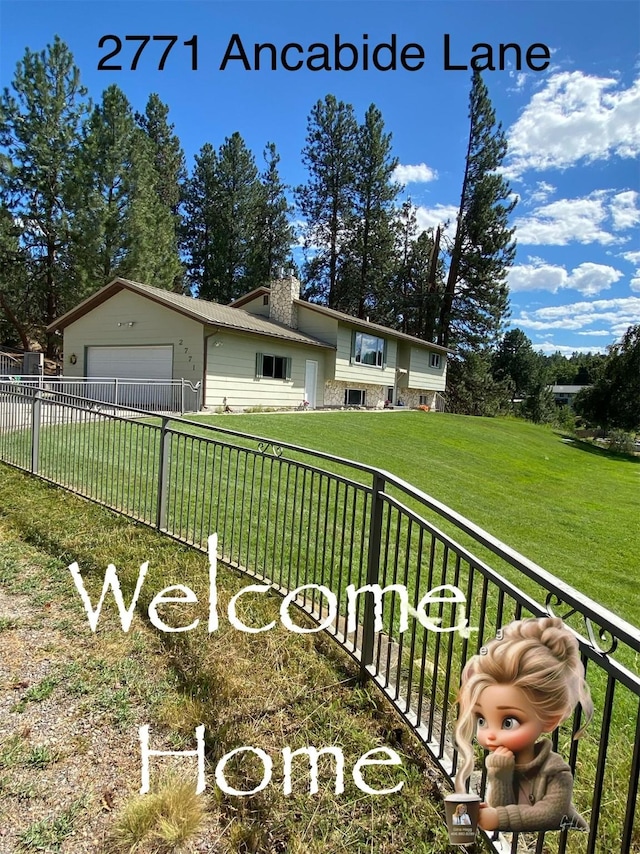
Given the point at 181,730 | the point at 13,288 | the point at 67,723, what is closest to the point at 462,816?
the point at 181,730

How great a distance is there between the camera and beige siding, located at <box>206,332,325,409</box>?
1697 cm

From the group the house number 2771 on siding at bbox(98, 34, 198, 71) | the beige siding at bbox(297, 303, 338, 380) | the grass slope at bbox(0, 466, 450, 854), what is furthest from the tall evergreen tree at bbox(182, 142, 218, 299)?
the grass slope at bbox(0, 466, 450, 854)

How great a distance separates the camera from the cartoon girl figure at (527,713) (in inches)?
49.9

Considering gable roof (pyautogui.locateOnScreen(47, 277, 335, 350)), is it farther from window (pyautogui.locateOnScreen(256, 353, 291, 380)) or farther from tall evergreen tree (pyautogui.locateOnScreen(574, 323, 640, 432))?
tall evergreen tree (pyautogui.locateOnScreen(574, 323, 640, 432))

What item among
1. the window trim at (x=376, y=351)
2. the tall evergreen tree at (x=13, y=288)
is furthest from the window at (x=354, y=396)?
the tall evergreen tree at (x=13, y=288)

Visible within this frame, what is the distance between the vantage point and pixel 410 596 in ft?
15.4

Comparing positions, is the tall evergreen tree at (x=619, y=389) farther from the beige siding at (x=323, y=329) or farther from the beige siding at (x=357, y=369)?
the beige siding at (x=323, y=329)

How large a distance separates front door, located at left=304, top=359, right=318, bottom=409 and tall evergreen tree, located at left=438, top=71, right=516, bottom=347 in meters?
18.3

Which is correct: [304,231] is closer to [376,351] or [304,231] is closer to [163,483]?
[376,351]

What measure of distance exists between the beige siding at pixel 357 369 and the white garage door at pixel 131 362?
8.19 metres

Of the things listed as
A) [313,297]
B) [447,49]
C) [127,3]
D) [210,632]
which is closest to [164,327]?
[127,3]

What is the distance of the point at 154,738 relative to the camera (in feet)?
8.11

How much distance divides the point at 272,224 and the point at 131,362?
84.0 ft

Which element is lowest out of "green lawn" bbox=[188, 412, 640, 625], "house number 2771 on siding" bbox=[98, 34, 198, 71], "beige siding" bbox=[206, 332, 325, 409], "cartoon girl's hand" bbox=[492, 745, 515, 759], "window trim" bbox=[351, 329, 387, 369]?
"green lawn" bbox=[188, 412, 640, 625]
